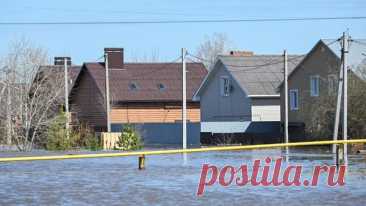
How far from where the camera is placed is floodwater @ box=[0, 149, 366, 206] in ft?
53.1

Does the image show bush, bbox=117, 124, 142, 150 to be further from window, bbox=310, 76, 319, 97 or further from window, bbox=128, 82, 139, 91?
window, bbox=128, 82, 139, 91

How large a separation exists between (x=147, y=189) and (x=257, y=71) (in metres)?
44.6

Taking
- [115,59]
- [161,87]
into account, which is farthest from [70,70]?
[161,87]

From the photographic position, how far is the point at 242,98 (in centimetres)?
6119

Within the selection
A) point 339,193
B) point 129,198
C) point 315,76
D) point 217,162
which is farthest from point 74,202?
point 315,76

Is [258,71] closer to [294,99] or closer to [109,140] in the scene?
[294,99]

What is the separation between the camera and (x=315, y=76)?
54781 mm

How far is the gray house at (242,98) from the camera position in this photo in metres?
56.1

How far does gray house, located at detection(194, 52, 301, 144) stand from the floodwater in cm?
2972

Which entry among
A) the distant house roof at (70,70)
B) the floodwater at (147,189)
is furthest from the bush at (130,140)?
the floodwater at (147,189)

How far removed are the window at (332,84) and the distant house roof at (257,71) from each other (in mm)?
9344

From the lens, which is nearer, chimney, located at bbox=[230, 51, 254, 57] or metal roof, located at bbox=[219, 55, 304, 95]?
metal roof, located at bbox=[219, 55, 304, 95]

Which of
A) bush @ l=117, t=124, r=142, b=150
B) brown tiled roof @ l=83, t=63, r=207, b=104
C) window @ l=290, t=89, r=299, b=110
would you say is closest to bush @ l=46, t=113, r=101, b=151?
bush @ l=117, t=124, r=142, b=150

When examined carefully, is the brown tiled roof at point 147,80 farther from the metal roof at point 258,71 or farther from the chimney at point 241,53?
the metal roof at point 258,71
